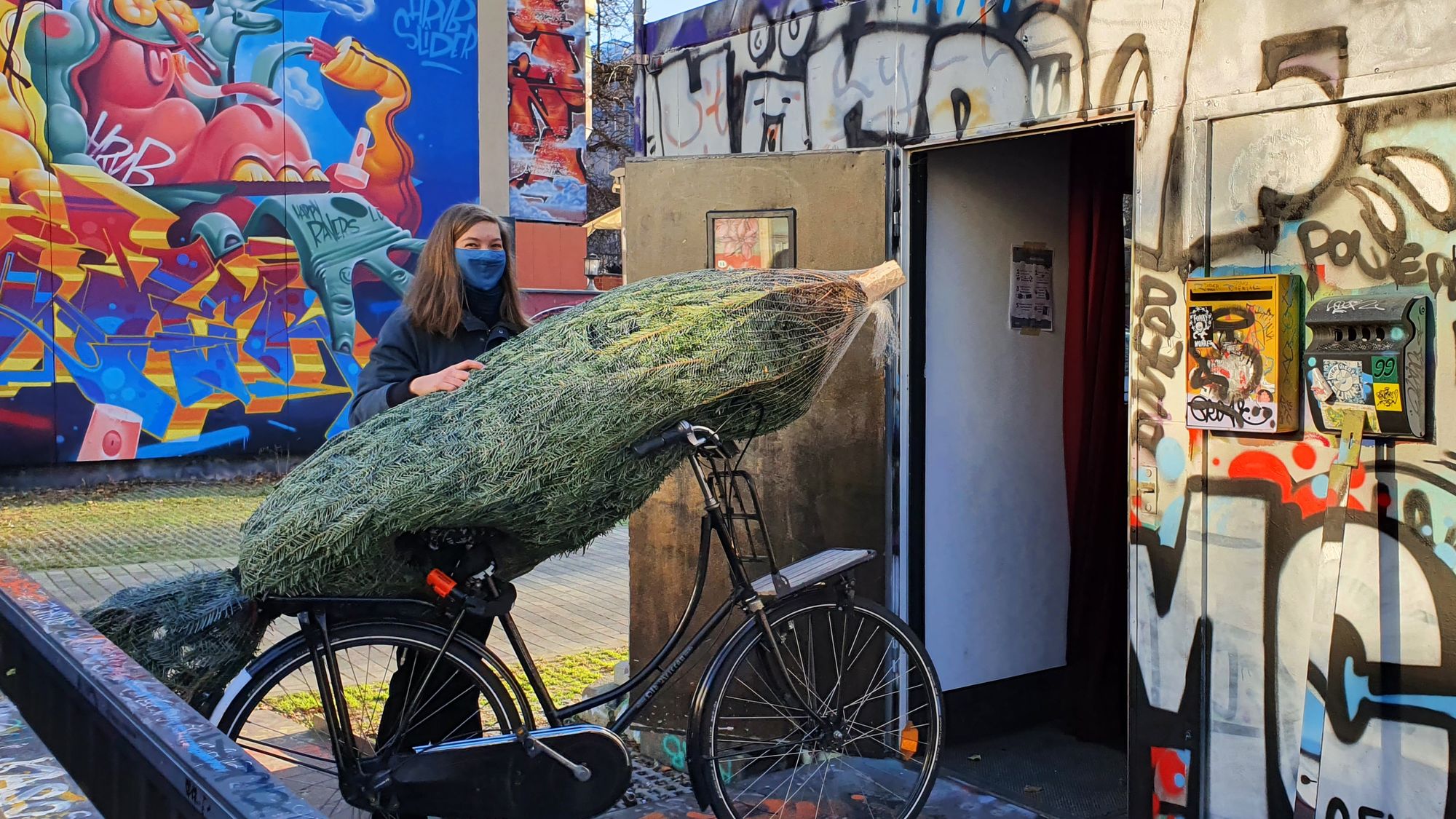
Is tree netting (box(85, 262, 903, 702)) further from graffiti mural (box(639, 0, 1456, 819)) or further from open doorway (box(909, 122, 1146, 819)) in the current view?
open doorway (box(909, 122, 1146, 819))

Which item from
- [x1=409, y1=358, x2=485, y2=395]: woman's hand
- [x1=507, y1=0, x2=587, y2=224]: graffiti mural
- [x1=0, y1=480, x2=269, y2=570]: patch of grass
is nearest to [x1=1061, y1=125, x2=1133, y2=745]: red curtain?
[x1=409, y1=358, x2=485, y2=395]: woman's hand

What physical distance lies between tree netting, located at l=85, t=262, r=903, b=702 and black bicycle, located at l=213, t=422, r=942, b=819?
104mm

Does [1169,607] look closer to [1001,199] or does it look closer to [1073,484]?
[1073,484]

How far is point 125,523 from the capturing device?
1036cm

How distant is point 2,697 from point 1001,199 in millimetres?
3812

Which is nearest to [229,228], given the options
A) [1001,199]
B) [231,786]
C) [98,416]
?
[98,416]

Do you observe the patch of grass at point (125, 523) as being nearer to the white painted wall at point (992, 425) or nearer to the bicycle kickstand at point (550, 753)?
the white painted wall at point (992, 425)

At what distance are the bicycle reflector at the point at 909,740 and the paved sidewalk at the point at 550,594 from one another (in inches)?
104

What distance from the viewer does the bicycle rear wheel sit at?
130 inches

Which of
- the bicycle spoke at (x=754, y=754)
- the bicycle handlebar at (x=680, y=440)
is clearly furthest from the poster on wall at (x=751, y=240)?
the bicycle spoke at (x=754, y=754)

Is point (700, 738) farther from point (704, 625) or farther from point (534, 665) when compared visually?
point (534, 665)

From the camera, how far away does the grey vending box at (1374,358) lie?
115 inches

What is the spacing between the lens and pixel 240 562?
3.31m

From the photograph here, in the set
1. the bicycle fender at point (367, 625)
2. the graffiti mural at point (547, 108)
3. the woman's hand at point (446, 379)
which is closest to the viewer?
the bicycle fender at point (367, 625)
